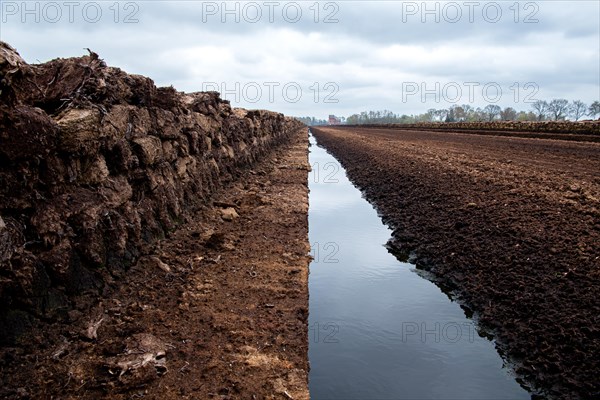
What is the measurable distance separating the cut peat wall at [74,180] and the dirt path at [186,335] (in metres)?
0.27

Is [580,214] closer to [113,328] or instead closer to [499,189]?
[499,189]

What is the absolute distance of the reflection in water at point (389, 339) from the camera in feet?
13.3

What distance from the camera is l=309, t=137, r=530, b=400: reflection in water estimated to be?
159 inches

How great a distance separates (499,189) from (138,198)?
24.3 feet

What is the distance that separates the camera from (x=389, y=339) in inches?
194

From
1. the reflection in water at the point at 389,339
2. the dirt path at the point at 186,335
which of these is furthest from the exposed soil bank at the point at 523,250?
the dirt path at the point at 186,335

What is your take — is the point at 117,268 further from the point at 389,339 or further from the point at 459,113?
the point at 459,113

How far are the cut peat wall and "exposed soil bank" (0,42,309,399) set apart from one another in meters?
0.01

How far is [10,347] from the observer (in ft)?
10.4

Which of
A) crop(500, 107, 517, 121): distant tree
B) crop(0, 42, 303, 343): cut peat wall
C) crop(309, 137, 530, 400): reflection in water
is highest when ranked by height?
crop(500, 107, 517, 121): distant tree

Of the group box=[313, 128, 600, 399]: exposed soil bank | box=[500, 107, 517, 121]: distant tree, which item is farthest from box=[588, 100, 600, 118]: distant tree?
box=[313, 128, 600, 399]: exposed soil bank

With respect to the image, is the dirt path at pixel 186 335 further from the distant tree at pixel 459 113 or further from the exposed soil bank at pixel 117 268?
the distant tree at pixel 459 113

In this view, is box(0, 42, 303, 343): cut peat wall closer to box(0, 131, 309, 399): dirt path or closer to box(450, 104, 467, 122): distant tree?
box(0, 131, 309, 399): dirt path

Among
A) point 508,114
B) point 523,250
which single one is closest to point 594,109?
point 508,114
